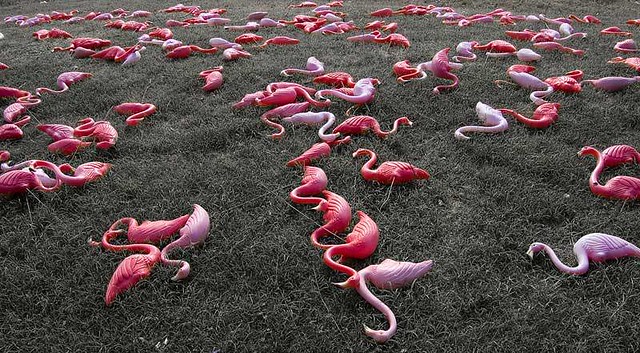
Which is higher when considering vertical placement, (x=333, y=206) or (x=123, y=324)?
(x=333, y=206)

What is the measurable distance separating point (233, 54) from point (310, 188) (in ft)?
8.68

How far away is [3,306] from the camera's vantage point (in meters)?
2.08

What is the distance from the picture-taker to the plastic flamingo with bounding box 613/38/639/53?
15.6ft

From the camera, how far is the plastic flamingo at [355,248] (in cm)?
205

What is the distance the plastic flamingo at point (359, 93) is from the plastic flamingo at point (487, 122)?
0.76 m

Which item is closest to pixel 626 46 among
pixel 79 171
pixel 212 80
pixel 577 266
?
pixel 577 266

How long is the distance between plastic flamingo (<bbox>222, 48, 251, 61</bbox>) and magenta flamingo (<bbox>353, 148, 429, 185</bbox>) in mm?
2561

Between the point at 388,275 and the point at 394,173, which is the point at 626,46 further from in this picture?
the point at 388,275

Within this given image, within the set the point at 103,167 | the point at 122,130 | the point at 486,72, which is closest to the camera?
the point at 103,167

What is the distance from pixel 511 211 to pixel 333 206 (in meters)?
1.00

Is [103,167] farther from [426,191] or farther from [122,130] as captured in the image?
[426,191]

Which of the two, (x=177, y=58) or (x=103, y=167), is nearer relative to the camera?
(x=103, y=167)

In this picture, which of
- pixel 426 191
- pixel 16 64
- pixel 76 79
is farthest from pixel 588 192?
pixel 16 64

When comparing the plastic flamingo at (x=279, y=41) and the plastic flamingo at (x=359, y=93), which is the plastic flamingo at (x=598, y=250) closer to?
the plastic flamingo at (x=359, y=93)
